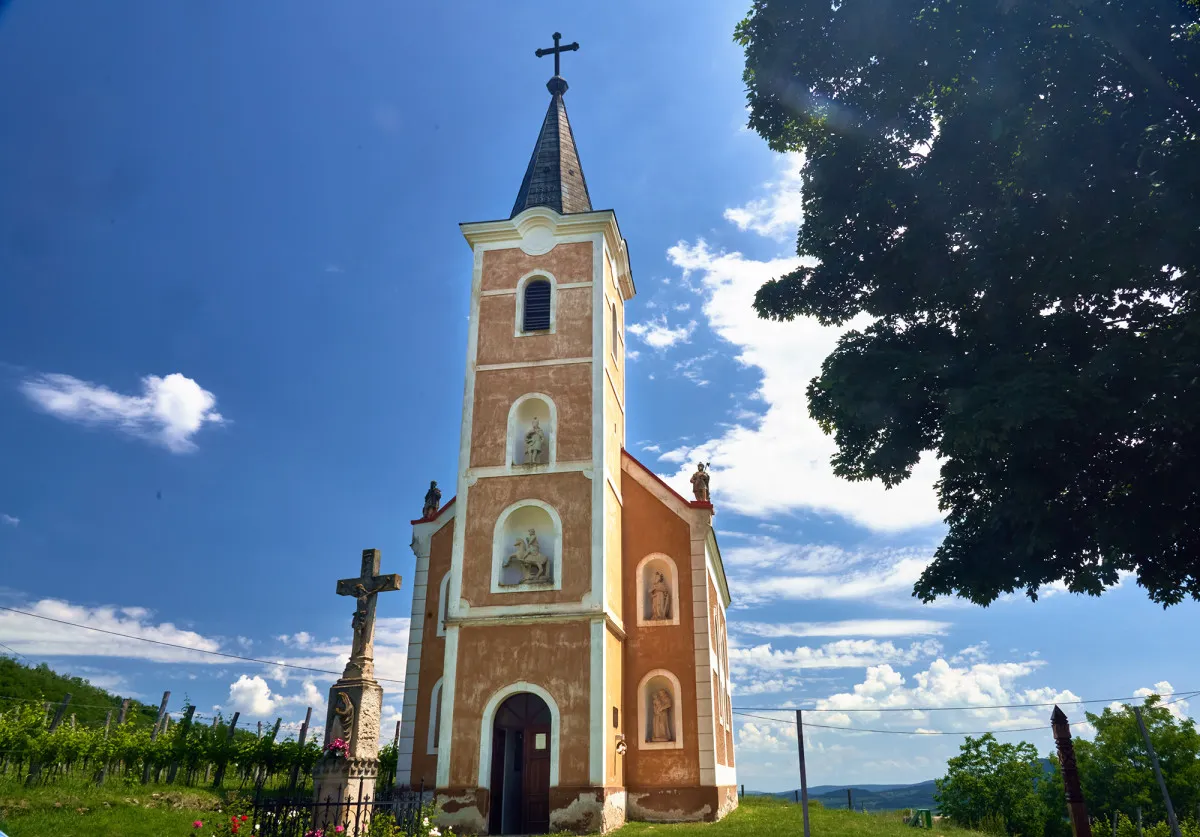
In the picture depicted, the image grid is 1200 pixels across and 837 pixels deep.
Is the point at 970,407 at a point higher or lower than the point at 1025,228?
lower

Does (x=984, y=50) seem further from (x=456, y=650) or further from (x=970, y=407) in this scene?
(x=456, y=650)

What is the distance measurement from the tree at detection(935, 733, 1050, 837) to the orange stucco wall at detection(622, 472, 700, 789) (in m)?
21.8

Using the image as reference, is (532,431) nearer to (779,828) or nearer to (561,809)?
(561,809)

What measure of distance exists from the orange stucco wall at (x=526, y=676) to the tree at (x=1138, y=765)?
1329 inches

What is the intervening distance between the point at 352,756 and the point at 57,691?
47.3 metres

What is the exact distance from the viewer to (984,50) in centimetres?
1097

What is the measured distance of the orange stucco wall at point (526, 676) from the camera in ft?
54.3

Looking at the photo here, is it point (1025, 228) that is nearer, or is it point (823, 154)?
point (1025, 228)

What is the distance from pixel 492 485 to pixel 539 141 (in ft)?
41.2

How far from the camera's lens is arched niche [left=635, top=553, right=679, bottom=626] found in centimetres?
2017

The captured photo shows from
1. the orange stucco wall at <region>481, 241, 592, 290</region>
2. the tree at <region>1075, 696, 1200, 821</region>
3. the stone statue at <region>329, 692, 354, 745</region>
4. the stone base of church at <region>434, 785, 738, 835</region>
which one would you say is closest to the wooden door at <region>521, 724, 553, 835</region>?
the stone base of church at <region>434, 785, 738, 835</region>

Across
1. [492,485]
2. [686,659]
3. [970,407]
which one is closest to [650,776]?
[686,659]

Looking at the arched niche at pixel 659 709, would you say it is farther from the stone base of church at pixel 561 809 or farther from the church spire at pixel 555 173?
the church spire at pixel 555 173

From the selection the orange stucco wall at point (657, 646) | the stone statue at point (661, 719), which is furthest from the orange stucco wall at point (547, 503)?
the stone statue at point (661, 719)
